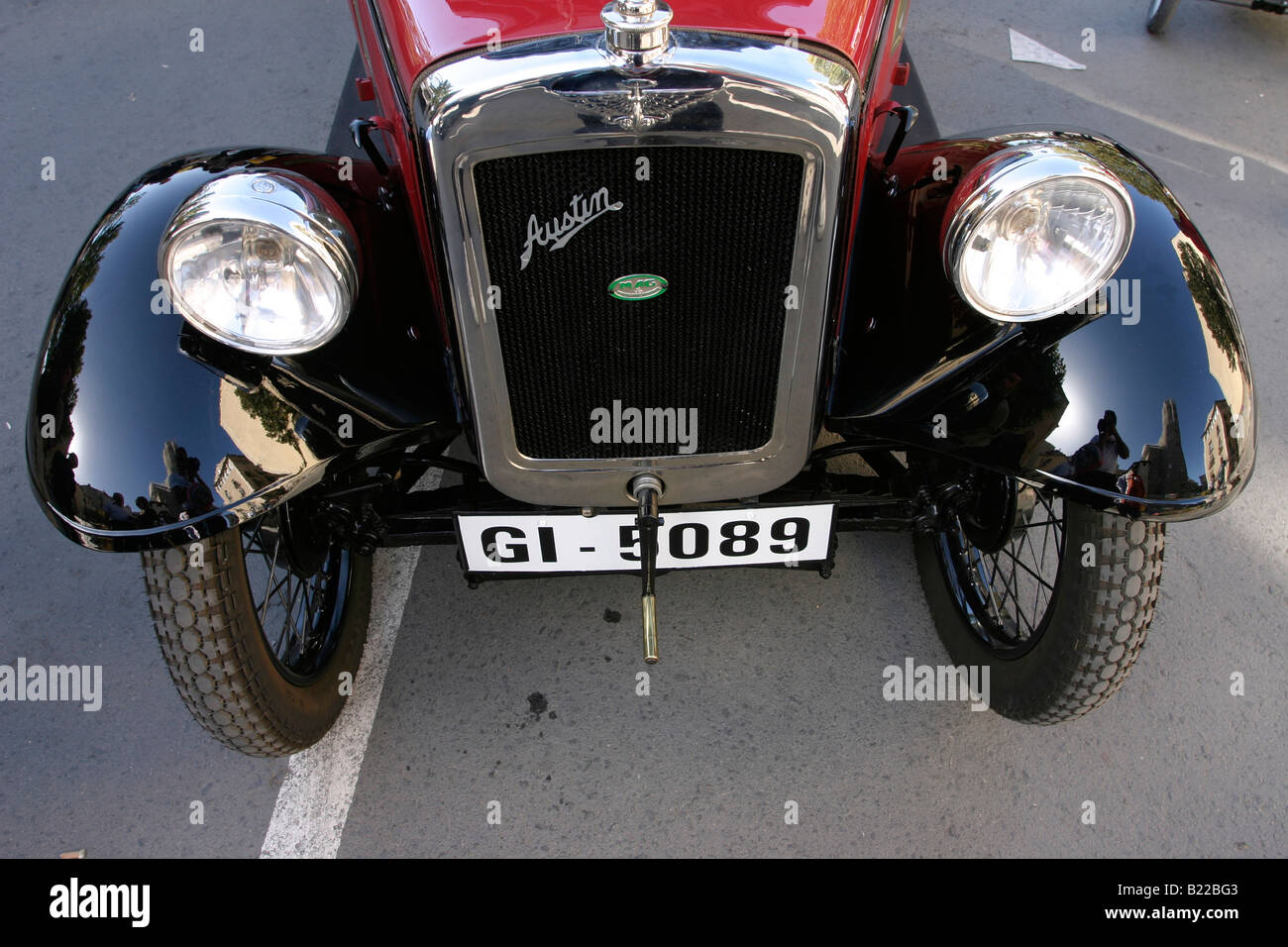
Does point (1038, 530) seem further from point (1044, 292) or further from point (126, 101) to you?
point (126, 101)

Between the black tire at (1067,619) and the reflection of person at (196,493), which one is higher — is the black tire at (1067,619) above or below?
below

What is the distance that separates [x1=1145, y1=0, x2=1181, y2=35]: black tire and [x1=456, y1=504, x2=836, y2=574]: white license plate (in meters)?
4.06

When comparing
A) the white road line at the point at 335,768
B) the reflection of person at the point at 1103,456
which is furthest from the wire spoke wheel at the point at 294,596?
the reflection of person at the point at 1103,456

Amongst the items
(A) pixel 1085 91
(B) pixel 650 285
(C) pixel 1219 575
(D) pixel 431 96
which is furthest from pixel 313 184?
(A) pixel 1085 91

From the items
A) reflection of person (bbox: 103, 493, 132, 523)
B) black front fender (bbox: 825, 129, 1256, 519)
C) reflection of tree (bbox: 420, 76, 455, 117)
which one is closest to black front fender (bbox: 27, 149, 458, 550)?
reflection of person (bbox: 103, 493, 132, 523)

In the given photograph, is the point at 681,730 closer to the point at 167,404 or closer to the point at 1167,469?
the point at 1167,469

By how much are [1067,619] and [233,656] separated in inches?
65.9

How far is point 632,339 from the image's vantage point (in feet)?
5.62

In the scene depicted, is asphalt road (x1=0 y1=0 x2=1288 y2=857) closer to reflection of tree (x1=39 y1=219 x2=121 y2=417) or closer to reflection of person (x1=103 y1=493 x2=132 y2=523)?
reflection of person (x1=103 y1=493 x2=132 y2=523)

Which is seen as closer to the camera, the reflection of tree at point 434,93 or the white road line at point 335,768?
the reflection of tree at point 434,93

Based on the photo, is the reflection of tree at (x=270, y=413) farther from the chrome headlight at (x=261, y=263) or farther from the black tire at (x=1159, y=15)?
the black tire at (x=1159, y=15)

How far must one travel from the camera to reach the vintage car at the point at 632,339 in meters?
1.52

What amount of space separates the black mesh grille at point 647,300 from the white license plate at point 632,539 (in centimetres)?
15

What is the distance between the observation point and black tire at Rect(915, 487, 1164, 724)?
1.83 m
